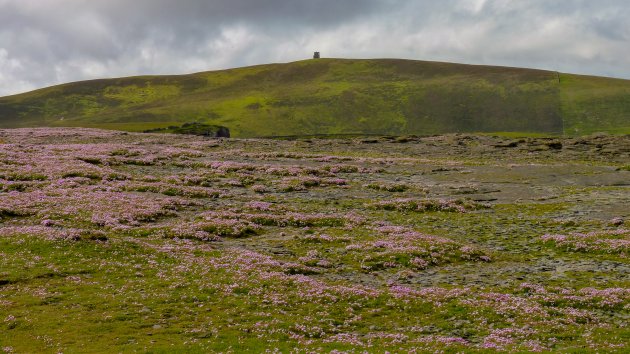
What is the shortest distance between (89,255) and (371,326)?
55.6 ft

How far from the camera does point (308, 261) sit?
2883cm

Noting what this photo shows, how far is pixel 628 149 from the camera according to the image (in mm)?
86875

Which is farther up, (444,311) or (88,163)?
(88,163)

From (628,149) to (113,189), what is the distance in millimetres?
81713

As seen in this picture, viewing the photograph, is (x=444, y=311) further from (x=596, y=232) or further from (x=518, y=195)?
(x=518, y=195)

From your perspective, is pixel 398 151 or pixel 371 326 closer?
pixel 371 326

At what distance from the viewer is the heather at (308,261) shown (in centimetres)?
1878

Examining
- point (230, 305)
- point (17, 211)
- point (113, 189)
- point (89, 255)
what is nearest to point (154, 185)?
point (113, 189)

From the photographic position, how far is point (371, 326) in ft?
64.9

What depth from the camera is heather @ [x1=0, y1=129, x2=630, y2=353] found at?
61.6 feet

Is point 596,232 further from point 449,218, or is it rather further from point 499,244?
point 449,218

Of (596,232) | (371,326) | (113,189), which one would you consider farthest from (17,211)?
(596,232)

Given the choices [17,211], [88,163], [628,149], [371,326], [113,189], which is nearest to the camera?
[371,326]

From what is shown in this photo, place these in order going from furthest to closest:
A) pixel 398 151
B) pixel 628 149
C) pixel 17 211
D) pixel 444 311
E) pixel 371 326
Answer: pixel 398 151, pixel 628 149, pixel 17 211, pixel 444 311, pixel 371 326
